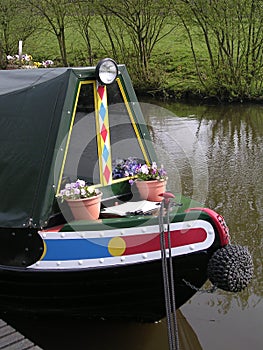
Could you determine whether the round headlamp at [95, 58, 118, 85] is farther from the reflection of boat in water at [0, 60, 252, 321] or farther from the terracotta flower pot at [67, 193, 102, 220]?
the terracotta flower pot at [67, 193, 102, 220]

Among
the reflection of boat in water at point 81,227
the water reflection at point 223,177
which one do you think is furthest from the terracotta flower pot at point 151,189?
the water reflection at point 223,177

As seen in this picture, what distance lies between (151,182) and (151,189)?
0.07m

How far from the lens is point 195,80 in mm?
17172

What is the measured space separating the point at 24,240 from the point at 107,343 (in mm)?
1126

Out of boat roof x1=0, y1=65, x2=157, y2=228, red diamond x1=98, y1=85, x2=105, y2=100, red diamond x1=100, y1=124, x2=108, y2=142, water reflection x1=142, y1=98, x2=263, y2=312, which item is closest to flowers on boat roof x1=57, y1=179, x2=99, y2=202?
boat roof x1=0, y1=65, x2=157, y2=228

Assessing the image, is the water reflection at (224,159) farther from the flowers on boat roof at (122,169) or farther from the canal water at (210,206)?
the flowers on boat roof at (122,169)

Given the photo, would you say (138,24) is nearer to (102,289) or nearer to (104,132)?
(104,132)

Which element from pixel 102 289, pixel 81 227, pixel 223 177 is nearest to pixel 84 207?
pixel 81 227

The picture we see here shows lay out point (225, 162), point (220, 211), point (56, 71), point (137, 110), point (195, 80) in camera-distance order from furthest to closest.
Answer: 1. point (195, 80)
2. point (225, 162)
3. point (220, 211)
4. point (137, 110)
5. point (56, 71)

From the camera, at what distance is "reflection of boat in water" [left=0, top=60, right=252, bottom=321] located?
13.5ft

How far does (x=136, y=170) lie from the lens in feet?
16.4

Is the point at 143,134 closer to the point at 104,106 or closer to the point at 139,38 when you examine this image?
the point at 104,106

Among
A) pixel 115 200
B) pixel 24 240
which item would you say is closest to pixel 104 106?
pixel 115 200

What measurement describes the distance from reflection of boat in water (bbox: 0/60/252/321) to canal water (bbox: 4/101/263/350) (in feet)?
0.75
